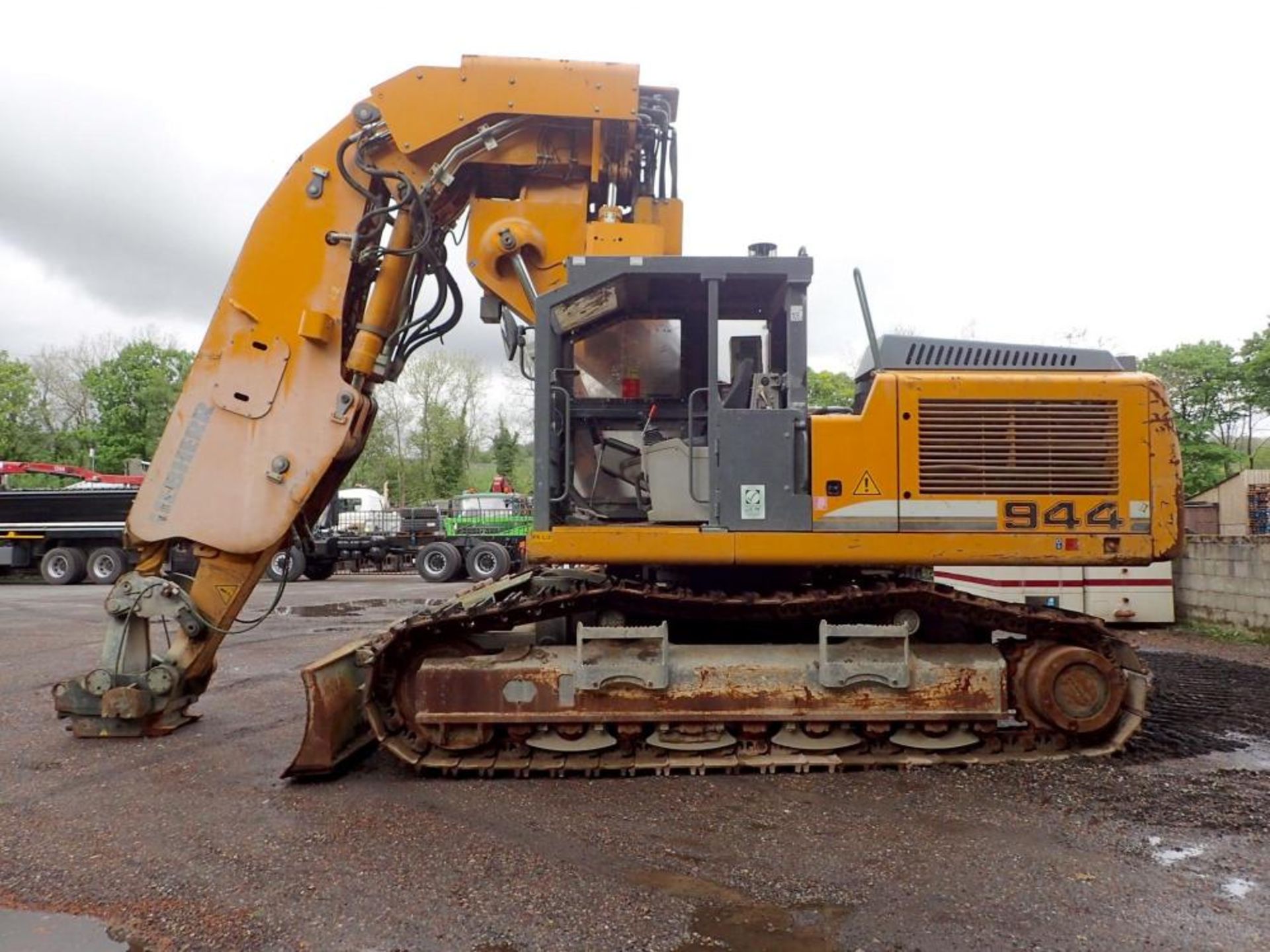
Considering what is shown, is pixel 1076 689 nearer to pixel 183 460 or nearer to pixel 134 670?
pixel 183 460

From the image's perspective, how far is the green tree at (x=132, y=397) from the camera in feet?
171

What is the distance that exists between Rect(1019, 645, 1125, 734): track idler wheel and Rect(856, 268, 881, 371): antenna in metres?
2.02

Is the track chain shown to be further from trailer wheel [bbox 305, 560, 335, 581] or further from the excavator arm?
trailer wheel [bbox 305, 560, 335, 581]

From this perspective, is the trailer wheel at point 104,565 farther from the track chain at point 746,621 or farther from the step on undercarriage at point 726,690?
the track chain at point 746,621

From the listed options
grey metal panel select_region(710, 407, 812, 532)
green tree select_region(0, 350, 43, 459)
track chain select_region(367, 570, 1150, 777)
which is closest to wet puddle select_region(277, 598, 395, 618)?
track chain select_region(367, 570, 1150, 777)

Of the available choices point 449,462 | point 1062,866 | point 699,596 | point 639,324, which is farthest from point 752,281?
point 449,462

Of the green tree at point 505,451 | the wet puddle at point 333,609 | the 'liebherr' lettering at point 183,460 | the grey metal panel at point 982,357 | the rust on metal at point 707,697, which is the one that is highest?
the green tree at point 505,451

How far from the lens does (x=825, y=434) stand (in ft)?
15.4

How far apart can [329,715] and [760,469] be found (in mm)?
2883

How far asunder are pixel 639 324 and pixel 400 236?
1680 millimetres

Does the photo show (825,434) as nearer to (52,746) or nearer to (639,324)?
(639,324)

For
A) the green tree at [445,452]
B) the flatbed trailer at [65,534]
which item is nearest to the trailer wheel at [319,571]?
the flatbed trailer at [65,534]

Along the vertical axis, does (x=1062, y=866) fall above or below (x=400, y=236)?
below

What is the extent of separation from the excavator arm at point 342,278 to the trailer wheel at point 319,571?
16.6 metres
